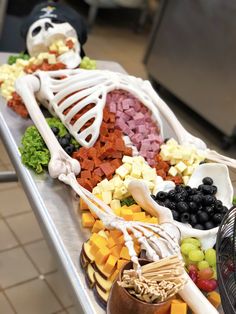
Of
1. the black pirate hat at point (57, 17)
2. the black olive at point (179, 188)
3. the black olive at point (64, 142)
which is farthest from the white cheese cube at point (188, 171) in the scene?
the black pirate hat at point (57, 17)

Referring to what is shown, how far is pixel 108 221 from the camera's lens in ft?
3.14

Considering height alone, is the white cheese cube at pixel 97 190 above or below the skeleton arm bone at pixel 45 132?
below

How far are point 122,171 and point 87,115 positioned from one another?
0.20 metres

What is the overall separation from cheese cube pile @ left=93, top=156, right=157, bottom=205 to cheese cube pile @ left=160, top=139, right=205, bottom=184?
0.07m

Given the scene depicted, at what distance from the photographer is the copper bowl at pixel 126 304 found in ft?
2.59

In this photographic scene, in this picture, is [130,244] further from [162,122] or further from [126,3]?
[126,3]

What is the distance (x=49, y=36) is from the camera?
5.13 feet

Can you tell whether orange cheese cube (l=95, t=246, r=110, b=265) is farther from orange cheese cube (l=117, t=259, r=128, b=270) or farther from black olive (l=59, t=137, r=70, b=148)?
black olive (l=59, t=137, r=70, b=148)

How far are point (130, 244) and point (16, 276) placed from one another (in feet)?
3.12

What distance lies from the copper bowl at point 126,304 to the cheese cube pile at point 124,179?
10.8 inches

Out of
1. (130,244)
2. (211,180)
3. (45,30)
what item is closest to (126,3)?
(45,30)

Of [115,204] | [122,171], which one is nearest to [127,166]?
[122,171]

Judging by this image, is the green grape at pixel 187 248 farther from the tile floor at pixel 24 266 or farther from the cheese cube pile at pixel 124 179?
the tile floor at pixel 24 266

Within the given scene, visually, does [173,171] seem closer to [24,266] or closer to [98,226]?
[98,226]
